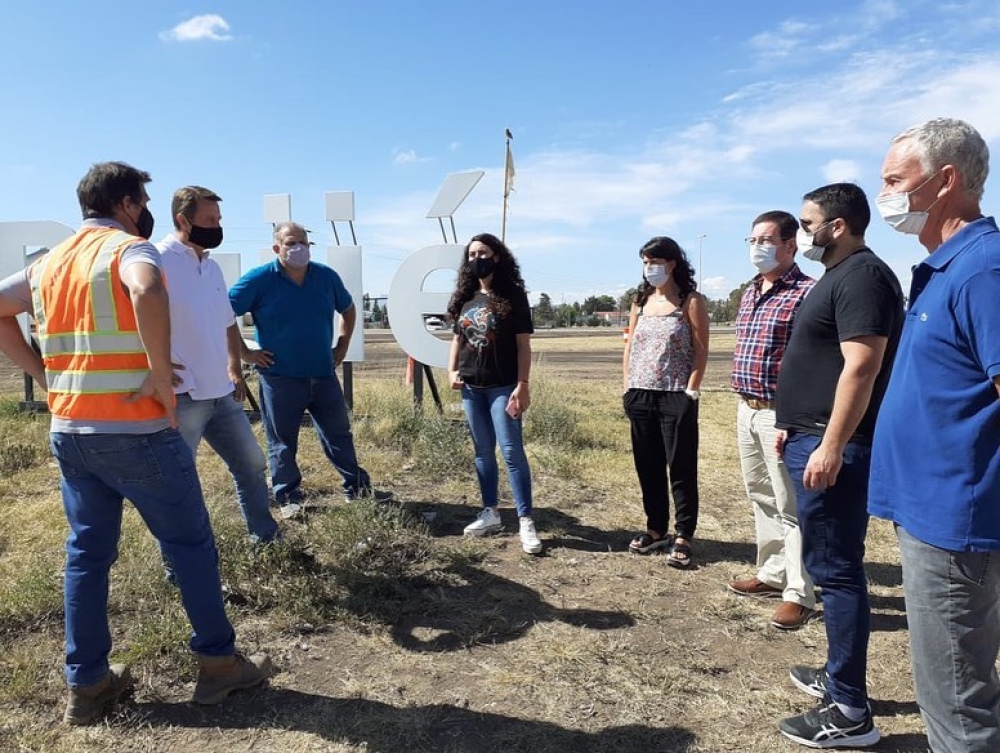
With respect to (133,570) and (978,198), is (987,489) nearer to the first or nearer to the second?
(978,198)

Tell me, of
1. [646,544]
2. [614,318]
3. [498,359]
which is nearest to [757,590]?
[646,544]

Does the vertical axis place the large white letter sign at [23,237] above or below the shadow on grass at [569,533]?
above

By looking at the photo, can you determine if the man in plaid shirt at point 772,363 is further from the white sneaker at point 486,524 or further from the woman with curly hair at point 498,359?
the white sneaker at point 486,524

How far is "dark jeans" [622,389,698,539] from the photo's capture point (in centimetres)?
374

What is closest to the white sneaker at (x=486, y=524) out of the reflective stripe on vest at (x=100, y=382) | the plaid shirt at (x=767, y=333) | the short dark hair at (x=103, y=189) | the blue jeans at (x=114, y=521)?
the plaid shirt at (x=767, y=333)

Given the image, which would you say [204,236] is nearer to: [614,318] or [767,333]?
[767,333]

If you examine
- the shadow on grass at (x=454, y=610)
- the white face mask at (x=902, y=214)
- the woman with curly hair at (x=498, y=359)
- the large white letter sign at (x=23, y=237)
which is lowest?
the shadow on grass at (x=454, y=610)

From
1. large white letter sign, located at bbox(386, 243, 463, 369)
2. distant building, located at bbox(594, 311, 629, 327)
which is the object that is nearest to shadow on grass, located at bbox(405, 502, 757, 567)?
large white letter sign, located at bbox(386, 243, 463, 369)

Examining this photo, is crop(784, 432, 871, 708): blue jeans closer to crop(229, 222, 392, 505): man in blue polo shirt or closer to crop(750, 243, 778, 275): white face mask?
crop(750, 243, 778, 275): white face mask

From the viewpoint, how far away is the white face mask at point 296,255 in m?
4.18

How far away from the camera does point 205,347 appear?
10.4 feet

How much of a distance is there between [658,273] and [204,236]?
246 cm

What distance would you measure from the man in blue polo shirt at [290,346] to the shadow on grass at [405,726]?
1.84 m

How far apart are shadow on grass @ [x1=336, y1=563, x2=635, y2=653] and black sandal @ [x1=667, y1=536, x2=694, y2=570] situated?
0.71 meters
